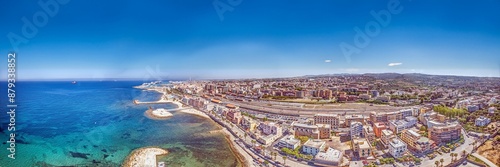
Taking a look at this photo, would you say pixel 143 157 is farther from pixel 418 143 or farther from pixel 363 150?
pixel 418 143

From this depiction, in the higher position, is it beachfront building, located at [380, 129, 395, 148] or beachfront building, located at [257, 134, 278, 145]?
beachfront building, located at [380, 129, 395, 148]

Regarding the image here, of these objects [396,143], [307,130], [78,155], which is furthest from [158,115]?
[396,143]

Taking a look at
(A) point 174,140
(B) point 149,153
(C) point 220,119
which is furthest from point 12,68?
(C) point 220,119

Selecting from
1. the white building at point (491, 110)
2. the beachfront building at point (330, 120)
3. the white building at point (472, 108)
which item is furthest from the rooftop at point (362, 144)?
the white building at point (472, 108)

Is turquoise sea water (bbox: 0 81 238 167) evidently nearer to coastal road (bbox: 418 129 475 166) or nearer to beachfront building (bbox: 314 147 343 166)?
beachfront building (bbox: 314 147 343 166)

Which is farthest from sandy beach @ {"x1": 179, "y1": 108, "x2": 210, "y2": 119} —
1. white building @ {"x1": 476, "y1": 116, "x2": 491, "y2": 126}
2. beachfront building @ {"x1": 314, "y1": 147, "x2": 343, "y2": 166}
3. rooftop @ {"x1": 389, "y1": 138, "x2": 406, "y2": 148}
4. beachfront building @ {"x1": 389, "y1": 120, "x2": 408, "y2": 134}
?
white building @ {"x1": 476, "y1": 116, "x2": 491, "y2": 126}
